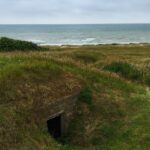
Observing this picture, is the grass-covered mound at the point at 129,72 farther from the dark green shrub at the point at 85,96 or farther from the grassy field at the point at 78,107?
the dark green shrub at the point at 85,96

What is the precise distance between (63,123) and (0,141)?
482cm

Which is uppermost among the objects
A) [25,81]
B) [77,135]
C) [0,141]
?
[25,81]

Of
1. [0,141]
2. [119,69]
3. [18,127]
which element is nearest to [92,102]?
[18,127]

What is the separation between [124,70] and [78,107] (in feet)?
36.8

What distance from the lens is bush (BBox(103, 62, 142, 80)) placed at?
28.7m

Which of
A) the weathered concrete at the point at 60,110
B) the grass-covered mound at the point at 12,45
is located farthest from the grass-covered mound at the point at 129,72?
the grass-covered mound at the point at 12,45

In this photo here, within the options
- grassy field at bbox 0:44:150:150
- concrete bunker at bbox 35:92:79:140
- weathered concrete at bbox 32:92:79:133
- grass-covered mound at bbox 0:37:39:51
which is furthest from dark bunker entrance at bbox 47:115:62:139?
grass-covered mound at bbox 0:37:39:51

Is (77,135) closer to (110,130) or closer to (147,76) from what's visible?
(110,130)

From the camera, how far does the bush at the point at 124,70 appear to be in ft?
94.2

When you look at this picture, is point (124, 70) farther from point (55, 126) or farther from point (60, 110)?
point (60, 110)

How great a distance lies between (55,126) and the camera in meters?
18.0

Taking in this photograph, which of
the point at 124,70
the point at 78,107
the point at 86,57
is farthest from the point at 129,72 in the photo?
the point at 78,107

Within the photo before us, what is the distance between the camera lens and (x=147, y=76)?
2891 cm

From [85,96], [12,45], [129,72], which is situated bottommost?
[129,72]
